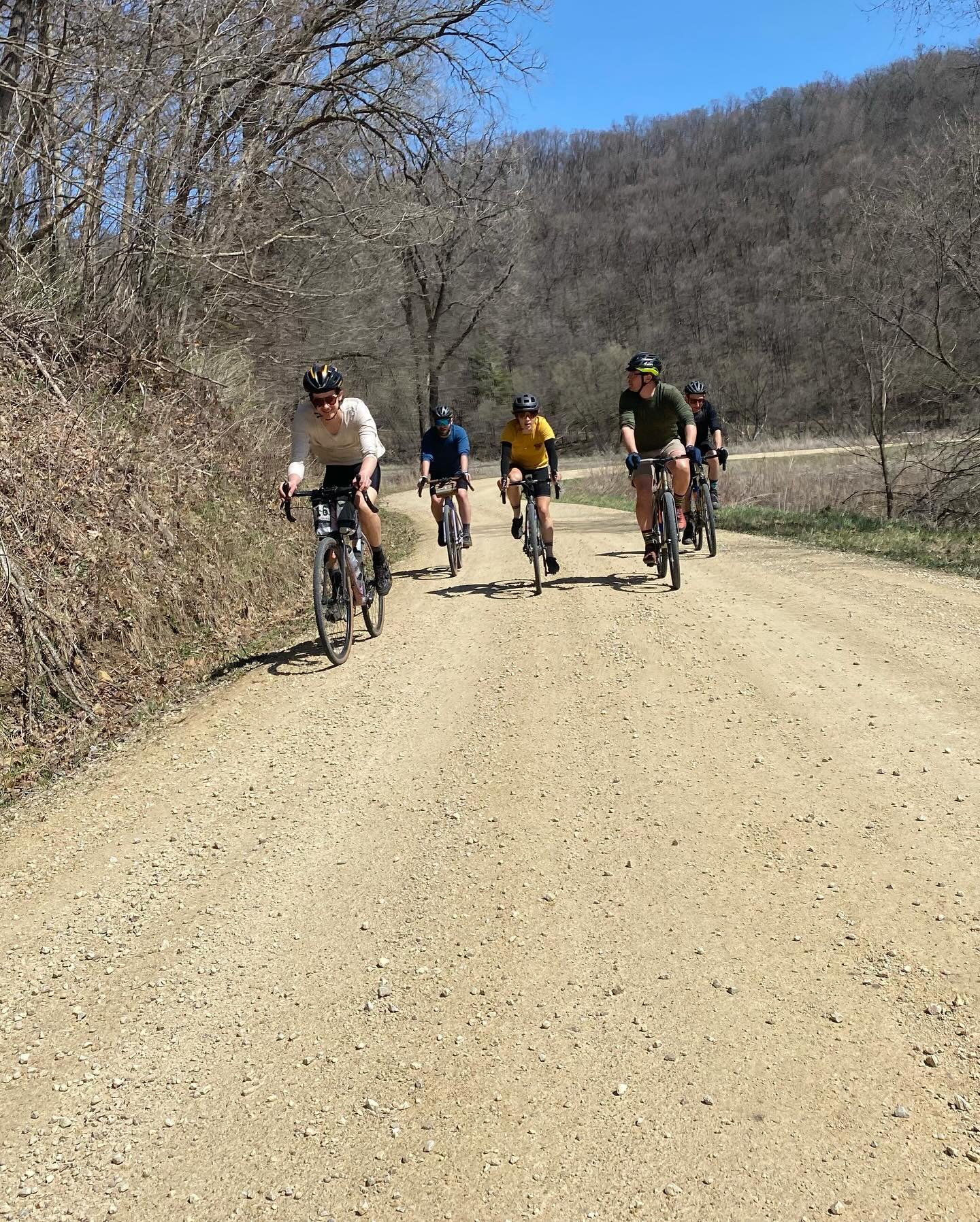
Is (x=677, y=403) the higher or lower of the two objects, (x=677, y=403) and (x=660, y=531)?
the higher

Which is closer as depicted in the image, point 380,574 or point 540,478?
point 380,574

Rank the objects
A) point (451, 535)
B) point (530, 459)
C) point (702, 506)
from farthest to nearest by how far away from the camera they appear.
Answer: point (451, 535) → point (702, 506) → point (530, 459)

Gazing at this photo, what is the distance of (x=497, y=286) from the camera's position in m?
46.7

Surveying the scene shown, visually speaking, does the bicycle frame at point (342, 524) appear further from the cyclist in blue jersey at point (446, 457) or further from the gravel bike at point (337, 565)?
→ the cyclist in blue jersey at point (446, 457)

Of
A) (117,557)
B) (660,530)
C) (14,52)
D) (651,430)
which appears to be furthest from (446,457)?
(14,52)

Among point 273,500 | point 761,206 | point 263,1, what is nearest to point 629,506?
point 273,500

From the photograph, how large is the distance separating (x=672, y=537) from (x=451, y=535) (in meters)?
3.79

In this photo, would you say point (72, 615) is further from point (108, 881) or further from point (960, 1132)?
point (960, 1132)

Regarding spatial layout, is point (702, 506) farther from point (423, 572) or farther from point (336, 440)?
point (336, 440)

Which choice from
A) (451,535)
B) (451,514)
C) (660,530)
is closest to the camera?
(660,530)

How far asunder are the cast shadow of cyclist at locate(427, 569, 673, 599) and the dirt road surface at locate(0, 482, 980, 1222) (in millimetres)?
3355

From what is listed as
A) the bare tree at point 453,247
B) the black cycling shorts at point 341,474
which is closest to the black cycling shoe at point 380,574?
the black cycling shorts at point 341,474

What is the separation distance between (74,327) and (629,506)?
1442cm

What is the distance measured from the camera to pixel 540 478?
10070 millimetres
